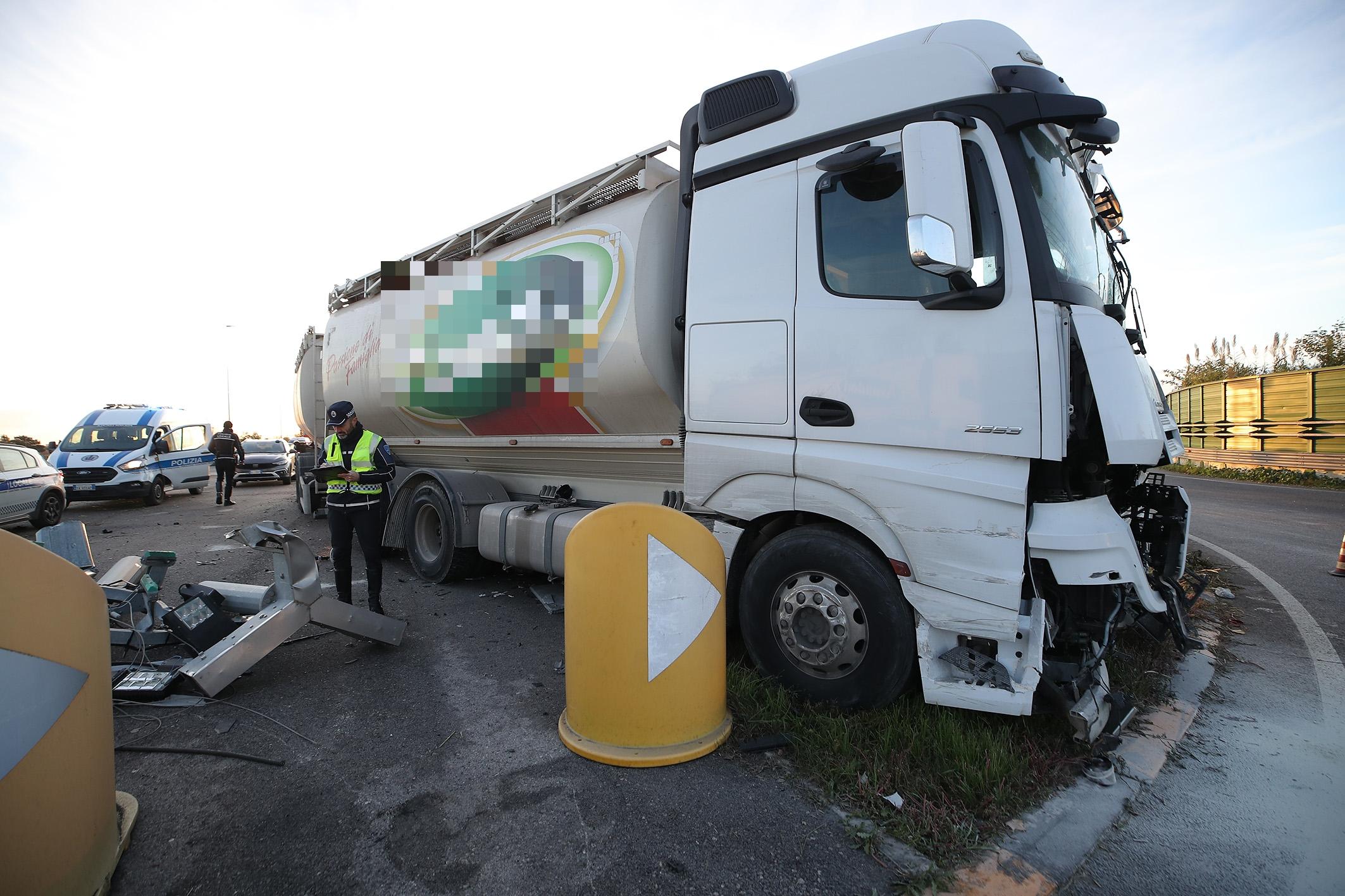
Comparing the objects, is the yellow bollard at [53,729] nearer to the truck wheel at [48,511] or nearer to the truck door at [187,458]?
the truck wheel at [48,511]

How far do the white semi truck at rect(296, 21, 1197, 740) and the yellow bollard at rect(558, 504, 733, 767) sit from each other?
58cm

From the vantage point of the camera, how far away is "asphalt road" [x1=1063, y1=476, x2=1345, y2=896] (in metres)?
2.45

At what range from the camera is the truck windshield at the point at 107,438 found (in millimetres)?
14266

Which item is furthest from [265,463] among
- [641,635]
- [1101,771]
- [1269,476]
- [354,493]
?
[1269,476]

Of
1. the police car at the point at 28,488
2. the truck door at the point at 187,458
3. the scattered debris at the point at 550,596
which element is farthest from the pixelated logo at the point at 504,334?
the truck door at the point at 187,458

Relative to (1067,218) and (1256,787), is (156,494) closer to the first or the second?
(1067,218)

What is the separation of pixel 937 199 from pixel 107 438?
17.7m

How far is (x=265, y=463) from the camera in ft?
66.0

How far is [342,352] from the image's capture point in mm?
8852

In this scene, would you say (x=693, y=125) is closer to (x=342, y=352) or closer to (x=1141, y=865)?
(x=1141, y=865)

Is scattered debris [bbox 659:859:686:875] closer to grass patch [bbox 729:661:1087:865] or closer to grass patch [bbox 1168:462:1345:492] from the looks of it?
grass patch [bbox 729:661:1087:865]

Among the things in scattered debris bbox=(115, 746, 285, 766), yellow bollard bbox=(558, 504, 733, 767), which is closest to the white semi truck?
yellow bollard bbox=(558, 504, 733, 767)

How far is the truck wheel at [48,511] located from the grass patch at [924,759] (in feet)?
43.5

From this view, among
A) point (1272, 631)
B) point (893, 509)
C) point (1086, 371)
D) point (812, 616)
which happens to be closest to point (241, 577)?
point (812, 616)
